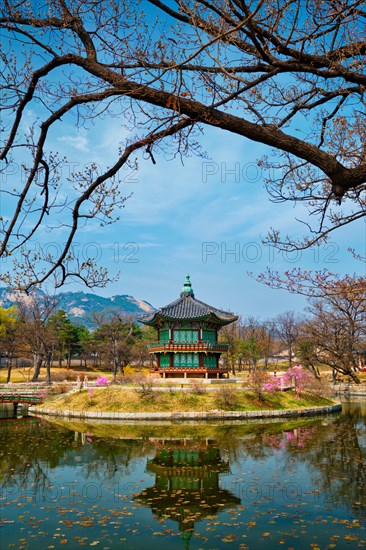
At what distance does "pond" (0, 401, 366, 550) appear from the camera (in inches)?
286

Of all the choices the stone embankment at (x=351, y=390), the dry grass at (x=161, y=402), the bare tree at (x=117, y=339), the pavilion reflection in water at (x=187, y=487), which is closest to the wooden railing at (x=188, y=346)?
the dry grass at (x=161, y=402)

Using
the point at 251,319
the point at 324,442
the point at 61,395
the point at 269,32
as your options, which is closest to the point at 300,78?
the point at 269,32

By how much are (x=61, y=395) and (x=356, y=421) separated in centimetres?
1814

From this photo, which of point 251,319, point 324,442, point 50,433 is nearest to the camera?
point 324,442

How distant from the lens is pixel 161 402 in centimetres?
2569

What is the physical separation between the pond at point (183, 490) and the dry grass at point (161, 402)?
616 cm

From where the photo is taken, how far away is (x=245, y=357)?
57438mm

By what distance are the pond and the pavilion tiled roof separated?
50.7 feet

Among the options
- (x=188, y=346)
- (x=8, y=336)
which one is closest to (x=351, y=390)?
(x=188, y=346)

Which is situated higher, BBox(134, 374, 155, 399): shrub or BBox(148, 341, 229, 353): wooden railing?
BBox(148, 341, 229, 353): wooden railing

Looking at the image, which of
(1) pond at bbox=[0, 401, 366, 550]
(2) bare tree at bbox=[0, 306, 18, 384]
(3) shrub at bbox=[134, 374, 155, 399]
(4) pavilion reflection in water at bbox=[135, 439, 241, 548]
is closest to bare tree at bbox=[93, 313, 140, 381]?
(2) bare tree at bbox=[0, 306, 18, 384]

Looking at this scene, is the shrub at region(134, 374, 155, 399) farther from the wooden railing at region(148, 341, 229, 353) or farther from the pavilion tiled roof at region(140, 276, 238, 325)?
the pavilion tiled roof at region(140, 276, 238, 325)

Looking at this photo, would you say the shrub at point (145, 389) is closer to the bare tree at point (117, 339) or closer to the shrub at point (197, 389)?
the shrub at point (197, 389)

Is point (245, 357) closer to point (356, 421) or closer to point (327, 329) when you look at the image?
point (327, 329)
